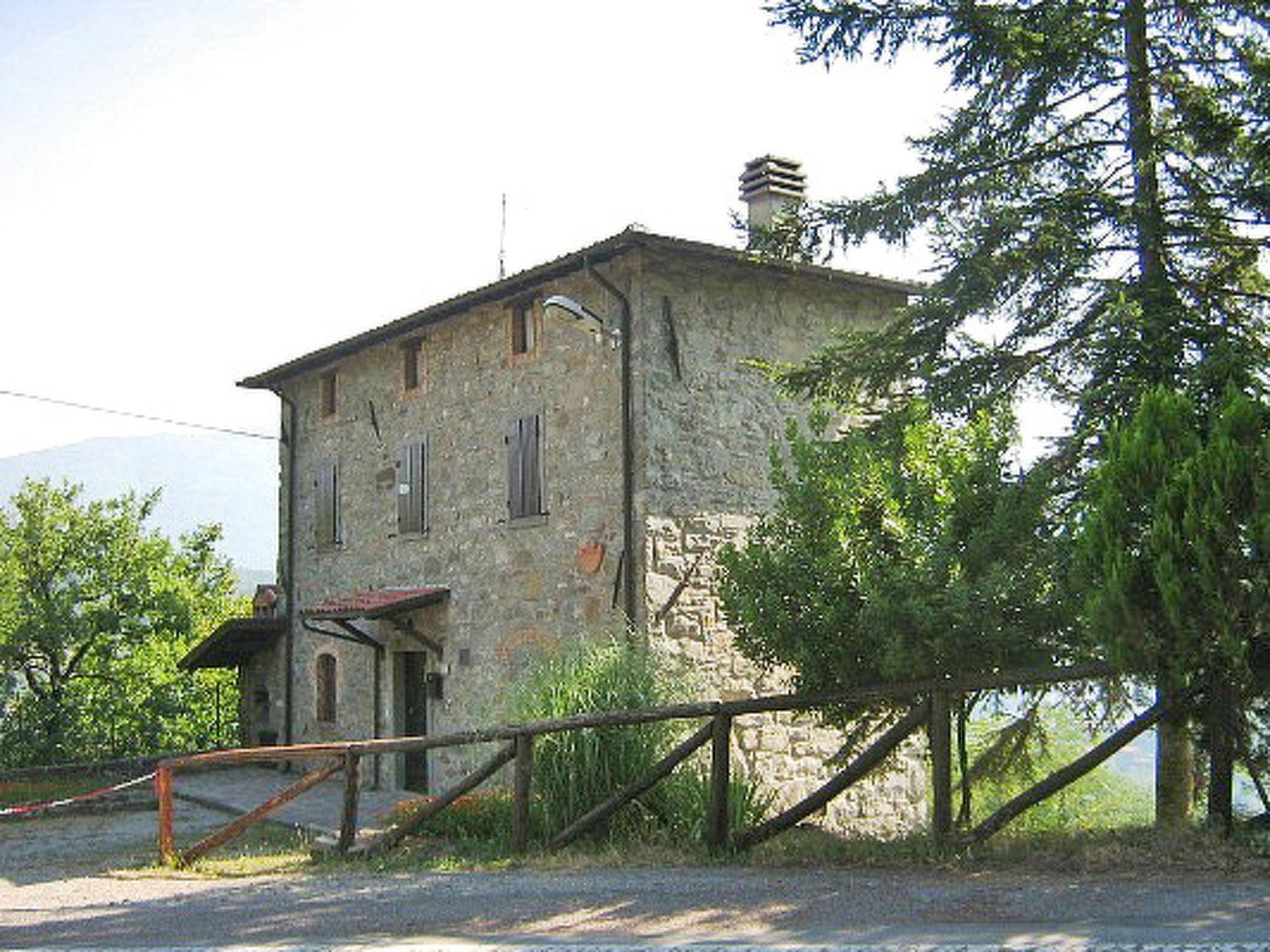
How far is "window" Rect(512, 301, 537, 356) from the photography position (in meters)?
14.3

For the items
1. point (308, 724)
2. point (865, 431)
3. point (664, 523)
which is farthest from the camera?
point (308, 724)

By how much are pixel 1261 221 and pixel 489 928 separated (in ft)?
23.0

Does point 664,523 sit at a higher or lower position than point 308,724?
higher

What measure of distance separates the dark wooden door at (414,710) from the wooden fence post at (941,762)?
904 centimetres

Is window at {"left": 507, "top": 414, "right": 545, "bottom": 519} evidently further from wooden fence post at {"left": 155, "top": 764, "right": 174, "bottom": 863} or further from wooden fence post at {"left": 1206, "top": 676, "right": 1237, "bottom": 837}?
wooden fence post at {"left": 1206, "top": 676, "right": 1237, "bottom": 837}

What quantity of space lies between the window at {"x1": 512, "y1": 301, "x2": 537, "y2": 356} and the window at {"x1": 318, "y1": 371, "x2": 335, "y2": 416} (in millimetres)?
4380

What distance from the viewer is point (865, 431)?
976cm

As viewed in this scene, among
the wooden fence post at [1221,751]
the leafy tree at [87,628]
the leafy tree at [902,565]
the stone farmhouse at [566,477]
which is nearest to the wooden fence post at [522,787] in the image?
the leafy tree at [902,565]

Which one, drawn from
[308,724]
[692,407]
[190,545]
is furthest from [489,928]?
[190,545]

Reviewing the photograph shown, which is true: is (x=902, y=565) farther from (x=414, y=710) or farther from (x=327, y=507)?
(x=327, y=507)

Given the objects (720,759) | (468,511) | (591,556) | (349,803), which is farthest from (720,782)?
(468,511)

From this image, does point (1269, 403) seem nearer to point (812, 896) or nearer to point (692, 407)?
point (812, 896)

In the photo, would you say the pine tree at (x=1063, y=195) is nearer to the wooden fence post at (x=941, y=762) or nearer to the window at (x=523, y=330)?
the wooden fence post at (x=941, y=762)

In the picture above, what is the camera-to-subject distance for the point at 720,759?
8578 mm
